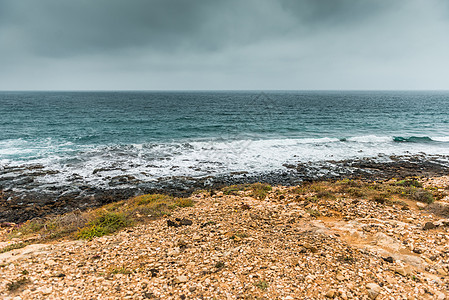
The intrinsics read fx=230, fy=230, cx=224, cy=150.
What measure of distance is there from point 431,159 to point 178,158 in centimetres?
2798

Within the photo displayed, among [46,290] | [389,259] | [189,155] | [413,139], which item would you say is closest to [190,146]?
[189,155]

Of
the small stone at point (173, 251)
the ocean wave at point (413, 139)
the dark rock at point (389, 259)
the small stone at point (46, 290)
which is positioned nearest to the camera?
the small stone at point (46, 290)

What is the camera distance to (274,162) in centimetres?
2506

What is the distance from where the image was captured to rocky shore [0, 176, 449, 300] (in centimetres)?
622

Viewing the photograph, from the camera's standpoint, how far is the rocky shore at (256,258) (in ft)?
20.4

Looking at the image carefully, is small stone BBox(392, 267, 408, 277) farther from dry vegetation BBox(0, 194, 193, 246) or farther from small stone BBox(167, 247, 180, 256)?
dry vegetation BBox(0, 194, 193, 246)

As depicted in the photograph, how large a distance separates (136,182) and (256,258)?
14972mm

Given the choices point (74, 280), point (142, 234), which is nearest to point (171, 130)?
point (142, 234)

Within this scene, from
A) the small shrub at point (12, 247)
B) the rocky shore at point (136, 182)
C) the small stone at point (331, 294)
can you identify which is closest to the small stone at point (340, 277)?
the small stone at point (331, 294)

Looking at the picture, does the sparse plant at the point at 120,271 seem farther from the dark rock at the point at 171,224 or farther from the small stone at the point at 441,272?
the small stone at the point at 441,272

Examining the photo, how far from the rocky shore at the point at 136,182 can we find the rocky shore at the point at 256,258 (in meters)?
7.76

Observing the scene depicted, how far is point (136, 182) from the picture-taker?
19844 millimetres

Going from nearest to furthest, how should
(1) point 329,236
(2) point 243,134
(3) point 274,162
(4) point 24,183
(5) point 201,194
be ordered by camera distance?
(1) point 329,236 → (5) point 201,194 → (4) point 24,183 → (3) point 274,162 → (2) point 243,134

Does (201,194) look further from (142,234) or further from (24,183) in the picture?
(24,183)
